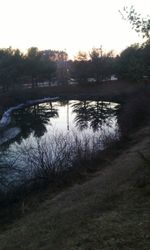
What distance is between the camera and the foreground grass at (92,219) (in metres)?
7.41

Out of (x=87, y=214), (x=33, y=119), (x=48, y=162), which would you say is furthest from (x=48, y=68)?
(x=87, y=214)

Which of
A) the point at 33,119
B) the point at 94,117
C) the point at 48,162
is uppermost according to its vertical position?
the point at 48,162

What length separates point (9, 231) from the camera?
10.2 meters

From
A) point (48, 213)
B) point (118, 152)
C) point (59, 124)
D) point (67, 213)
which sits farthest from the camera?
point (59, 124)

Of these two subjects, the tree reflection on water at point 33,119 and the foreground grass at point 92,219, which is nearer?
the foreground grass at point 92,219

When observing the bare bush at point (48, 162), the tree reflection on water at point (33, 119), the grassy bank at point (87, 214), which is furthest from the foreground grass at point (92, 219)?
the tree reflection on water at point (33, 119)

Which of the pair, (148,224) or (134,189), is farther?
(134,189)

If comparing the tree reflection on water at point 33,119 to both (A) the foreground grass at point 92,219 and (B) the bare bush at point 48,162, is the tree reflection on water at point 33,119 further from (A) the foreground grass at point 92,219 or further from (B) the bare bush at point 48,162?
(A) the foreground grass at point 92,219

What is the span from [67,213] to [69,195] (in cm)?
243

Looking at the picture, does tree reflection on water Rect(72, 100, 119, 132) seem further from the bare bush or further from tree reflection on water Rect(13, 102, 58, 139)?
the bare bush

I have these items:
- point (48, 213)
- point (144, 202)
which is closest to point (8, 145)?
point (48, 213)

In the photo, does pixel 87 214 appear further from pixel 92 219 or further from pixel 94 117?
pixel 94 117

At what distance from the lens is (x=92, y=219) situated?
887 centimetres

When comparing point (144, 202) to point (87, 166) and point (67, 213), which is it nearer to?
point (67, 213)
